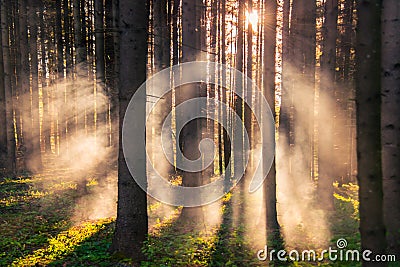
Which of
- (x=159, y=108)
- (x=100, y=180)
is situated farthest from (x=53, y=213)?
(x=159, y=108)

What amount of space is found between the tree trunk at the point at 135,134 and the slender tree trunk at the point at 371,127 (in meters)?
4.15

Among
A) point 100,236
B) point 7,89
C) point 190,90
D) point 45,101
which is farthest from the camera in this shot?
point 45,101

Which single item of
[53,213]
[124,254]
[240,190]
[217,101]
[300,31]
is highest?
[300,31]

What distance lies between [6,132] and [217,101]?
12.3m

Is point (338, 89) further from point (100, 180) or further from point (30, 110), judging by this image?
point (30, 110)

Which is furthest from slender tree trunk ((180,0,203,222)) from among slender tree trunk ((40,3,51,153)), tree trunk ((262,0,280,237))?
slender tree trunk ((40,3,51,153))

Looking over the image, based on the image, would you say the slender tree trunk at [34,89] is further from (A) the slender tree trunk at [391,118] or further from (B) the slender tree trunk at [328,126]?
(A) the slender tree trunk at [391,118]

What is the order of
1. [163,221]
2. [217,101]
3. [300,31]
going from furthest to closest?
1. [217,101]
2. [300,31]
3. [163,221]

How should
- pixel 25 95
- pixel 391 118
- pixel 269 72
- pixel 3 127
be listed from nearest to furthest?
pixel 391 118 → pixel 269 72 → pixel 25 95 → pixel 3 127

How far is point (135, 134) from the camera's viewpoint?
668 centimetres

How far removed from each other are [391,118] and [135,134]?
4558mm

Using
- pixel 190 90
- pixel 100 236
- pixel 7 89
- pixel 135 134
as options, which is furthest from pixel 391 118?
pixel 7 89

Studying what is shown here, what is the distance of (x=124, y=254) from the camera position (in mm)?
6766

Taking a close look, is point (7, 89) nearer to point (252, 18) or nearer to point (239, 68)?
point (239, 68)
